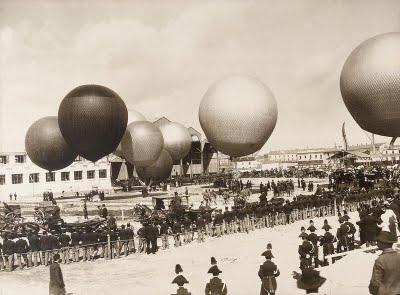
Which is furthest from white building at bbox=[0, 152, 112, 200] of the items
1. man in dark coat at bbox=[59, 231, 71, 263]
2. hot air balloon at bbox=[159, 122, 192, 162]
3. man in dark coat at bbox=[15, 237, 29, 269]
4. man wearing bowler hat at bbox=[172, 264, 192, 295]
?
man wearing bowler hat at bbox=[172, 264, 192, 295]

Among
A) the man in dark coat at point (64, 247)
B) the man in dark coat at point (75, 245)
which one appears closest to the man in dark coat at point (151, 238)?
the man in dark coat at point (75, 245)

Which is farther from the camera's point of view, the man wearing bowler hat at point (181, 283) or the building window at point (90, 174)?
the building window at point (90, 174)

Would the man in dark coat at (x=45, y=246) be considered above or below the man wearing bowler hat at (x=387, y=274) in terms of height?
below

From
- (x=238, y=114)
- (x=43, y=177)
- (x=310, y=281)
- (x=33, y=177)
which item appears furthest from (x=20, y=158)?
(x=310, y=281)

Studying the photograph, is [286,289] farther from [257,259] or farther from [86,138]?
[86,138]

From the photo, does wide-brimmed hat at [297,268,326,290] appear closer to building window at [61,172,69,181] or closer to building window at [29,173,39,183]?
building window at [29,173,39,183]

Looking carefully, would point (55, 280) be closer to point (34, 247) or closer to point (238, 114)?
point (34, 247)

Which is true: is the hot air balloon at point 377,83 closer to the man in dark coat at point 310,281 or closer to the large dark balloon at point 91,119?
the large dark balloon at point 91,119
